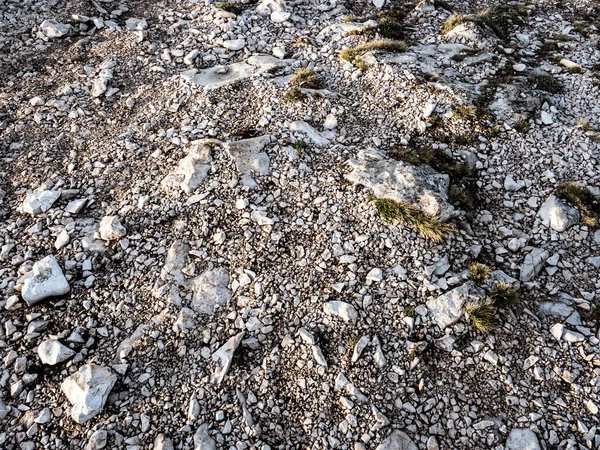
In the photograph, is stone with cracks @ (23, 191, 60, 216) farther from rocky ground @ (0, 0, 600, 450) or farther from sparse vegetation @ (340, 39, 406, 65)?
sparse vegetation @ (340, 39, 406, 65)

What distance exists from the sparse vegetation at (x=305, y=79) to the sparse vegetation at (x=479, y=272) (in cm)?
576

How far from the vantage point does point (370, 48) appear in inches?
459

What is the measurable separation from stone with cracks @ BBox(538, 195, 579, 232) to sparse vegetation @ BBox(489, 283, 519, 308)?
205cm

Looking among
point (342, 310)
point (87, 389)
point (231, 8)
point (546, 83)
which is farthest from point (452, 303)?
point (231, 8)

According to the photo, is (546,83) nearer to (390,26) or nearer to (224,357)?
(390,26)

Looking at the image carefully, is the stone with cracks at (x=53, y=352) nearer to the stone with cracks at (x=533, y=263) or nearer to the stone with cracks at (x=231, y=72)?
the stone with cracks at (x=231, y=72)

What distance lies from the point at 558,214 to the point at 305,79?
6.28m

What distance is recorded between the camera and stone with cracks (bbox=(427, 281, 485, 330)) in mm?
6926

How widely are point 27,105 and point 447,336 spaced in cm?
1060

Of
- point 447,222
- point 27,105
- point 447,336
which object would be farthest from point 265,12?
point 447,336

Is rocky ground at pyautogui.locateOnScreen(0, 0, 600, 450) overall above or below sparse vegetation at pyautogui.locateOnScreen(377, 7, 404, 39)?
below

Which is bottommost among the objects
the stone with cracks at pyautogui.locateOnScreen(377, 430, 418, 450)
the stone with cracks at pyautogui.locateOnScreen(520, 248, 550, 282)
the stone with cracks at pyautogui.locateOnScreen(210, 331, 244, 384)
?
the stone with cracks at pyautogui.locateOnScreen(377, 430, 418, 450)

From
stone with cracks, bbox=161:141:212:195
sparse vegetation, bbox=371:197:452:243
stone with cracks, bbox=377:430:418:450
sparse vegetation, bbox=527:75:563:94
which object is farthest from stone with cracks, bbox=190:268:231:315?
sparse vegetation, bbox=527:75:563:94

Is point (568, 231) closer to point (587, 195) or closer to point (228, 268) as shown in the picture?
point (587, 195)
